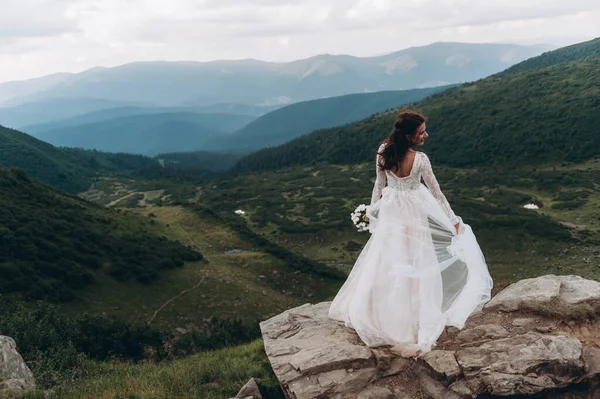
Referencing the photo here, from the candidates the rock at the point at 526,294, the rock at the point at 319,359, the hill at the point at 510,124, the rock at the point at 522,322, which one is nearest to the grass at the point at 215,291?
the rock at the point at 319,359

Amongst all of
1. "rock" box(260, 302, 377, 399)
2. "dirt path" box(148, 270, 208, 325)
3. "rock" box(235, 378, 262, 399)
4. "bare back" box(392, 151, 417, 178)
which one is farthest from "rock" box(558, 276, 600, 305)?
"dirt path" box(148, 270, 208, 325)

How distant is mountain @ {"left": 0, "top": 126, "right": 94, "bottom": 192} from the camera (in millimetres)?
A: 158375

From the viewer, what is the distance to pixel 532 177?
3999 inches

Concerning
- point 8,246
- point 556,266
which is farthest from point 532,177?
point 8,246

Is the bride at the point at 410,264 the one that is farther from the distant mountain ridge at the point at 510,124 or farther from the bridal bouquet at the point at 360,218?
the distant mountain ridge at the point at 510,124

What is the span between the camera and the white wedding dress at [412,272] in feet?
25.0

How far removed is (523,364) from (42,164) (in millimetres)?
192505

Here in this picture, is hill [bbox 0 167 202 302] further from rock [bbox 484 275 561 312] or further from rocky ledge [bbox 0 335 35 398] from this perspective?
rock [bbox 484 275 561 312]

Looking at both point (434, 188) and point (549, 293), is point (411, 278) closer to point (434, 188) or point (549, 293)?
point (434, 188)

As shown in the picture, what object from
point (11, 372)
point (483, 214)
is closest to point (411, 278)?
point (11, 372)

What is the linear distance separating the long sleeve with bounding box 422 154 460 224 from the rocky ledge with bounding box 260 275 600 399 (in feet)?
7.29

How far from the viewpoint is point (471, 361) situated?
22.3 feet

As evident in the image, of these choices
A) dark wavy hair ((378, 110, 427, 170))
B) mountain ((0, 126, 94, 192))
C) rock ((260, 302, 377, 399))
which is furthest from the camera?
mountain ((0, 126, 94, 192))

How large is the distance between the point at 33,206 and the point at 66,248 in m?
12.9
